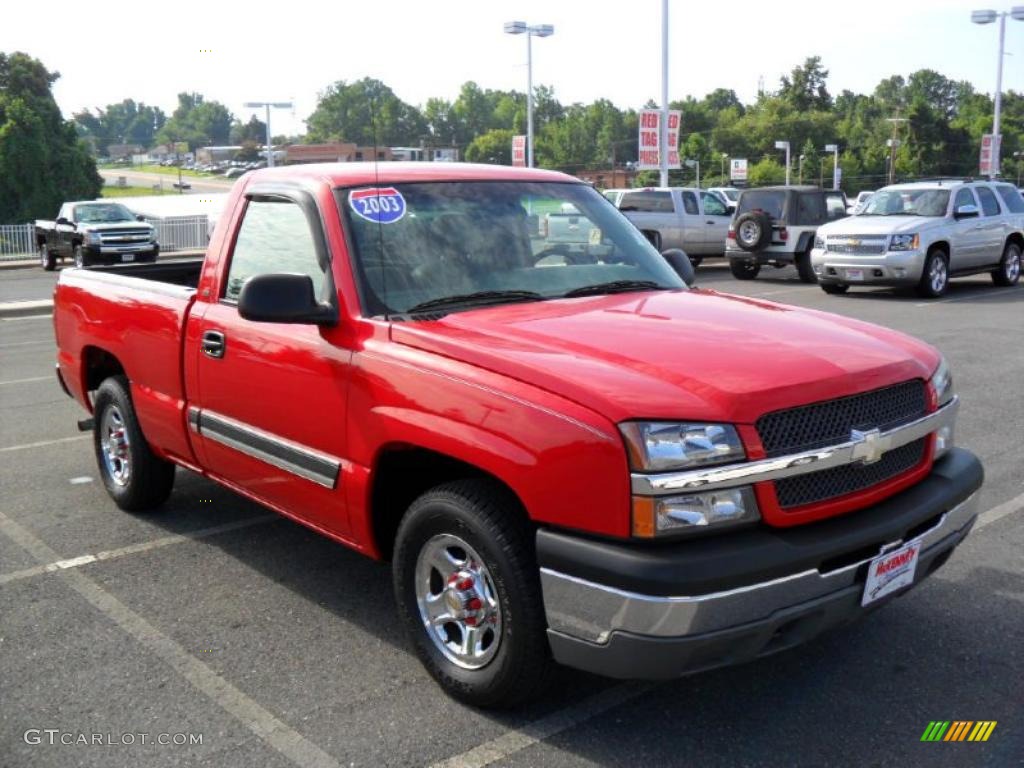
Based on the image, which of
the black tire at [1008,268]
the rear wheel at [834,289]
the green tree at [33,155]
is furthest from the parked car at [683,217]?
the green tree at [33,155]

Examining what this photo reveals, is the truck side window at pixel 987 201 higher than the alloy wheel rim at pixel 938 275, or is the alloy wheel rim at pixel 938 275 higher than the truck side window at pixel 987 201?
the truck side window at pixel 987 201

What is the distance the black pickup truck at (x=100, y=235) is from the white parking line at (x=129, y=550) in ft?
70.7

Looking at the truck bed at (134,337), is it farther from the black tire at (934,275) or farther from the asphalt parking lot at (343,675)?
the black tire at (934,275)

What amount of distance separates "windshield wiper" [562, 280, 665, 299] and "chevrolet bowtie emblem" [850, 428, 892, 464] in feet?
4.48

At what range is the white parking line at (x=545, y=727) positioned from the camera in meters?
3.27

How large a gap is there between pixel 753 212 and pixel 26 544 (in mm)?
17499

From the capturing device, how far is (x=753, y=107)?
446 ft

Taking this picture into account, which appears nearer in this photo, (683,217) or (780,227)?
(780,227)

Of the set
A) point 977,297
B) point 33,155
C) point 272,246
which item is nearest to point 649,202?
point 977,297

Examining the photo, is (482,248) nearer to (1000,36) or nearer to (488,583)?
(488,583)

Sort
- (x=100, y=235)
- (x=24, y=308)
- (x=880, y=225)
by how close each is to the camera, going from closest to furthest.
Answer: (x=880, y=225), (x=24, y=308), (x=100, y=235)

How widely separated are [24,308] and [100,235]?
8.39 metres

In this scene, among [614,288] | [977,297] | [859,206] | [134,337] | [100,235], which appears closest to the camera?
[614,288]

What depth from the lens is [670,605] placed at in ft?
9.55
